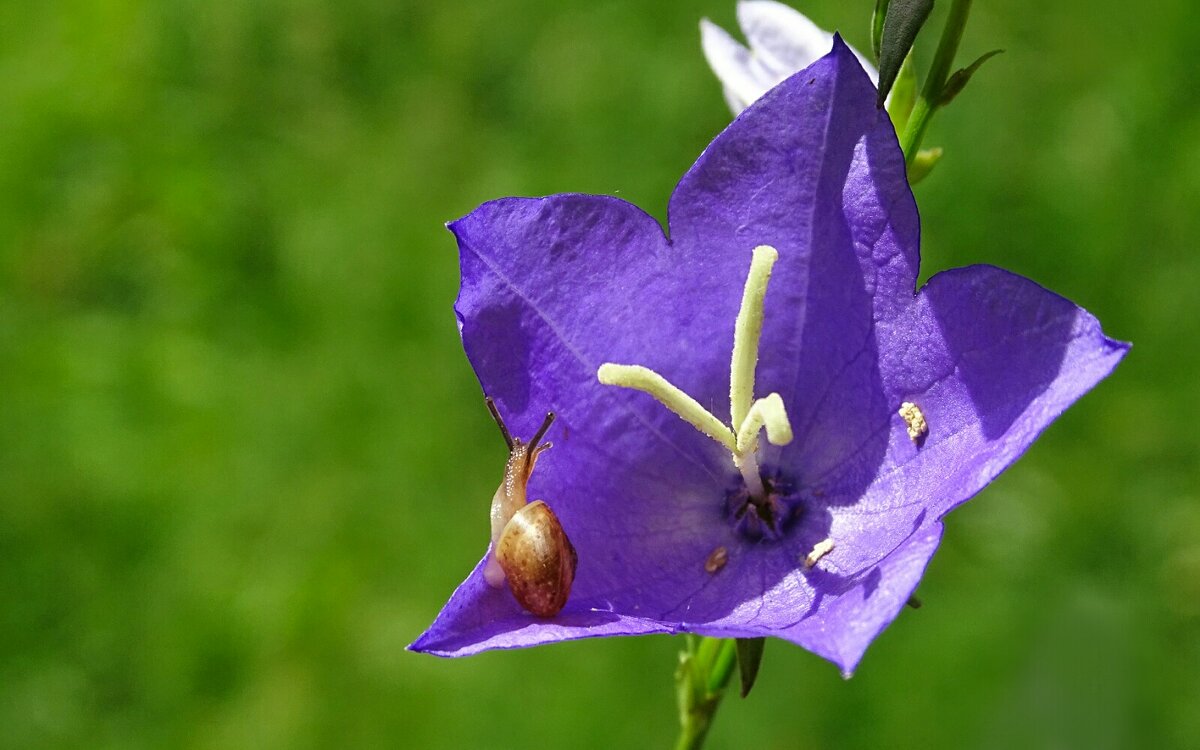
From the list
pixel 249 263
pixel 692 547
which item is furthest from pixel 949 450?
pixel 249 263

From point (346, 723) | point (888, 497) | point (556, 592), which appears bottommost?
point (346, 723)

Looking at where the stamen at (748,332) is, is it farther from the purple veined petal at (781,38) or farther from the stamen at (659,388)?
the purple veined petal at (781,38)

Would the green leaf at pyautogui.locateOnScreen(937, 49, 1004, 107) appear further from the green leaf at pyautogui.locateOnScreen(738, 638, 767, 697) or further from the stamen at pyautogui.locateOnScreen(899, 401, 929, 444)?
the green leaf at pyautogui.locateOnScreen(738, 638, 767, 697)

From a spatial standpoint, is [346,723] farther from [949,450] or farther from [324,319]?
[949,450]

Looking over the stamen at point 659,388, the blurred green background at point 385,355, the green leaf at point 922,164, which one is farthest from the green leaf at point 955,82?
the blurred green background at point 385,355

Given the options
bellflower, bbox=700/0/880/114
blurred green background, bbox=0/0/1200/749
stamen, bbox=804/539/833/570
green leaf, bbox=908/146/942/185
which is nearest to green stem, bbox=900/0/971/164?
green leaf, bbox=908/146/942/185
